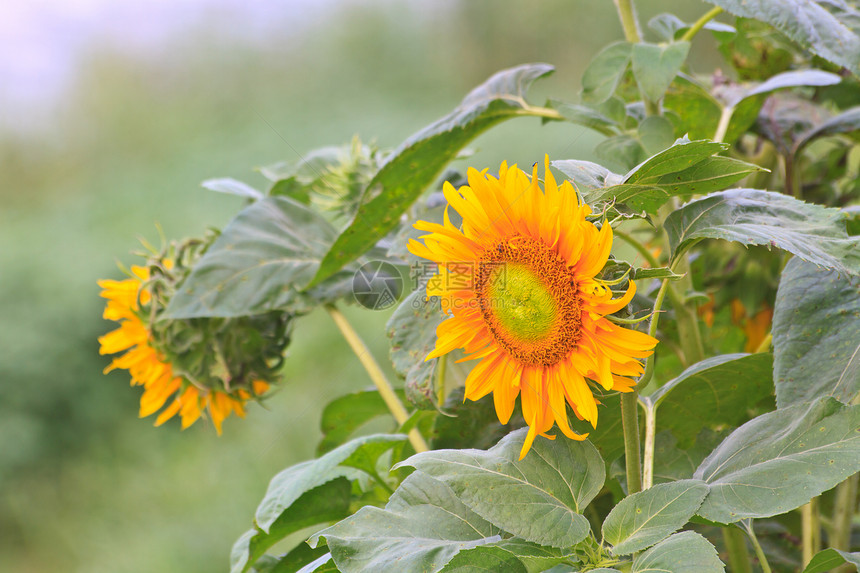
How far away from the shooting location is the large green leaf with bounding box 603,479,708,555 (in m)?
0.20

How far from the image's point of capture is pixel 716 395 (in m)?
0.30

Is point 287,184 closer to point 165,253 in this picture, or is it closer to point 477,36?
point 165,253

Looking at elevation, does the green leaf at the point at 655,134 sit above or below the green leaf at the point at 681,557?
above

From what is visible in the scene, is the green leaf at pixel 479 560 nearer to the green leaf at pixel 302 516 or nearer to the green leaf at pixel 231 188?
the green leaf at pixel 302 516

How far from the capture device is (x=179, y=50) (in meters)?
2.20

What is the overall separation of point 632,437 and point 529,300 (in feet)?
0.17

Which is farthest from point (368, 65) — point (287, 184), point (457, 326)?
point (457, 326)

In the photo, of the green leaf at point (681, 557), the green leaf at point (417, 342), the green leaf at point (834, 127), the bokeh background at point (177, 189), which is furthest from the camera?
the bokeh background at point (177, 189)

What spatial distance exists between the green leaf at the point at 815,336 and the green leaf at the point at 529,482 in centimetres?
8

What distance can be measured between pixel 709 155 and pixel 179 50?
226 cm

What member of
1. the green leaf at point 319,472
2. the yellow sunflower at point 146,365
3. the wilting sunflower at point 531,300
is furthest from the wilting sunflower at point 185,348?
the wilting sunflower at point 531,300

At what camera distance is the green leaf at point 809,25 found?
11.6 inches

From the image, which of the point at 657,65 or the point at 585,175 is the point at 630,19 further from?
the point at 585,175

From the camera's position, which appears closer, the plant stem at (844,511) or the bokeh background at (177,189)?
the plant stem at (844,511)
